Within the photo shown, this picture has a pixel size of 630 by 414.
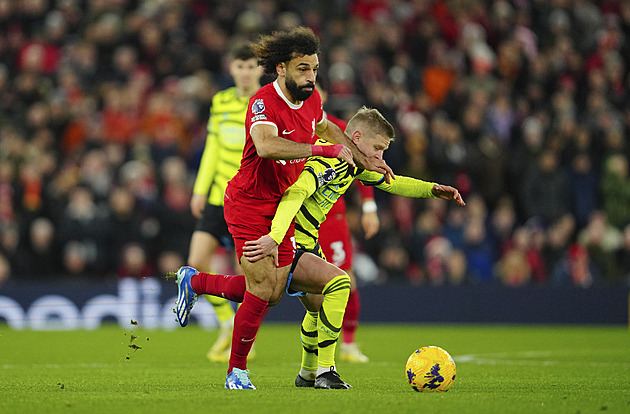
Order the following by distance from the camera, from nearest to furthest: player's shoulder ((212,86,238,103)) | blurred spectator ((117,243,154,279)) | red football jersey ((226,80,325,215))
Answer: red football jersey ((226,80,325,215)) < player's shoulder ((212,86,238,103)) < blurred spectator ((117,243,154,279))

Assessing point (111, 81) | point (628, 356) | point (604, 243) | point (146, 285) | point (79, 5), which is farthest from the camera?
point (79, 5)

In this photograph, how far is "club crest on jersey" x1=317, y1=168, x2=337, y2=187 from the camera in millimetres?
6707

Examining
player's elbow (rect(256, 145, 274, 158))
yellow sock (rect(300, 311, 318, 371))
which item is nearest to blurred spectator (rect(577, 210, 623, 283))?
yellow sock (rect(300, 311, 318, 371))

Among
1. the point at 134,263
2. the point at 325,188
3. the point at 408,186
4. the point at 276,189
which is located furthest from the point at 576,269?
the point at 276,189

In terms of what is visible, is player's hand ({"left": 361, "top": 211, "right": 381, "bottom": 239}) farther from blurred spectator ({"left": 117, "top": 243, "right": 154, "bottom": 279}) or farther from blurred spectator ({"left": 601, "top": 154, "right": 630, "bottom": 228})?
blurred spectator ({"left": 601, "top": 154, "right": 630, "bottom": 228})

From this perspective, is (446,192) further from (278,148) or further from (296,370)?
(296,370)

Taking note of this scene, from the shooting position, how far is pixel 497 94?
16938 millimetres

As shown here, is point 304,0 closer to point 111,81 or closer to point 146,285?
point 111,81

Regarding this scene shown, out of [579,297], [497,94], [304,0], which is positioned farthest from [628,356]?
[304,0]

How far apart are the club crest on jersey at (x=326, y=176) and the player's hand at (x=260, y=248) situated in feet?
1.91

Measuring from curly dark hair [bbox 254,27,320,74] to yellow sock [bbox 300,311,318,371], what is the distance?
1.78 m

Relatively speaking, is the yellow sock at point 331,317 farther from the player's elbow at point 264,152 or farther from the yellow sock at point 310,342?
the player's elbow at point 264,152

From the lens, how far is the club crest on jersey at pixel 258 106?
21.0 feet

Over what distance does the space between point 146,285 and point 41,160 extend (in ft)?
8.61
